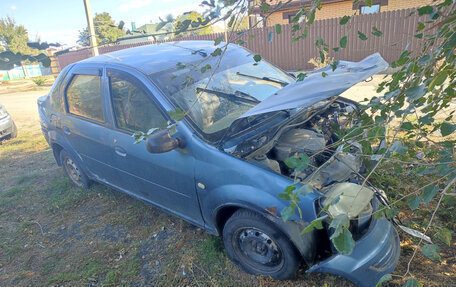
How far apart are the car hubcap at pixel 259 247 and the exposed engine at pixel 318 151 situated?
0.53 meters

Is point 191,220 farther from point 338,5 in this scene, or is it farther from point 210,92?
point 338,5

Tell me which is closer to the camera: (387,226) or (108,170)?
(387,226)

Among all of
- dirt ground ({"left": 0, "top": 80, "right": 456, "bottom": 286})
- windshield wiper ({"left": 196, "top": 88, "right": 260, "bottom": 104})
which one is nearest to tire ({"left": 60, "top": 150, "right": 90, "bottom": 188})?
dirt ground ({"left": 0, "top": 80, "right": 456, "bottom": 286})

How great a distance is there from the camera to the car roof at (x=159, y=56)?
2965 mm

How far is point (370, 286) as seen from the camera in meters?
1.93

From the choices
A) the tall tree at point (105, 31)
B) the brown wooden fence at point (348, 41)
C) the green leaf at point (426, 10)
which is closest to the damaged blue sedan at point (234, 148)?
the tall tree at point (105, 31)

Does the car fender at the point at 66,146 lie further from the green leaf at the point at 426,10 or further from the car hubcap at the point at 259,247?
the green leaf at the point at 426,10

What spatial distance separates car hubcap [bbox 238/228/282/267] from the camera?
2.34m

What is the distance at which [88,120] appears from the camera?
3377mm

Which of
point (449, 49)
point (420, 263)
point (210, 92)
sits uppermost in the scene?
point (449, 49)

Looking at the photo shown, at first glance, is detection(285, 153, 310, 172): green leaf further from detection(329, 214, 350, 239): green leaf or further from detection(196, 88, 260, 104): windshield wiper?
detection(196, 88, 260, 104): windshield wiper

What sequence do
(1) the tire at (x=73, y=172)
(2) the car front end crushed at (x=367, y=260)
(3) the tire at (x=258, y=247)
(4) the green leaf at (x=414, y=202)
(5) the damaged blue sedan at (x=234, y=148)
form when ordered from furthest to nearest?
(1) the tire at (x=73, y=172) → (3) the tire at (x=258, y=247) → (5) the damaged blue sedan at (x=234, y=148) → (2) the car front end crushed at (x=367, y=260) → (4) the green leaf at (x=414, y=202)

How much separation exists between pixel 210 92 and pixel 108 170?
4.94ft

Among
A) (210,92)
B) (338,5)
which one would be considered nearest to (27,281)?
(210,92)
